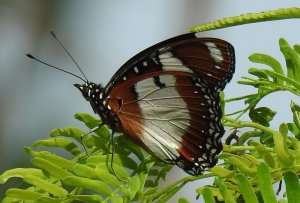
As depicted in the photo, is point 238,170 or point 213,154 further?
point 213,154

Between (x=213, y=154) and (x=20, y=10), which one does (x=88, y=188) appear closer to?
(x=213, y=154)

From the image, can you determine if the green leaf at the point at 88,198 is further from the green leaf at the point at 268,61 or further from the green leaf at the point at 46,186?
the green leaf at the point at 268,61

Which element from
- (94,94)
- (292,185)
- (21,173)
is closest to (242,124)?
(292,185)

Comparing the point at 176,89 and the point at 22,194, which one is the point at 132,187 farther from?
the point at 176,89

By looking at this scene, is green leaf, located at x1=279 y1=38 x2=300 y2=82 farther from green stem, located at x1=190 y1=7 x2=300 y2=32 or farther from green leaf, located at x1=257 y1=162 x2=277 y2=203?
green leaf, located at x1=257 y1=162 x2=277 y2=203

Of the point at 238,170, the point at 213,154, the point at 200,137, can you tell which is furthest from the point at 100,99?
the point at 238,170

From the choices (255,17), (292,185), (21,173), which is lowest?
(292,185)

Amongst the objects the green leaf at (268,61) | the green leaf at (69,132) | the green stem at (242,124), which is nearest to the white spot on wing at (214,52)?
the green leaf at (268,61)
